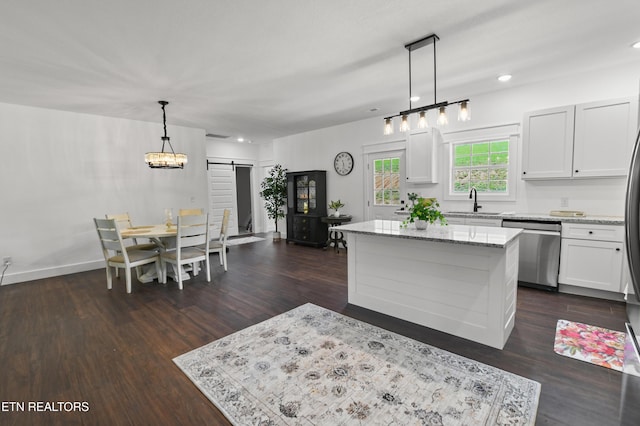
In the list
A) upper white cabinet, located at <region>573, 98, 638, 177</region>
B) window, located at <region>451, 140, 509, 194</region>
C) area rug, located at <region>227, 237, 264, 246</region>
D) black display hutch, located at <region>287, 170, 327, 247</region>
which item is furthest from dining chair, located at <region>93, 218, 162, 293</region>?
upper white cabinet, located at <region>573, 98, 638, 177</region>

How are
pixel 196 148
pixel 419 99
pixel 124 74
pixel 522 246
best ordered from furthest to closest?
pixel 196 148 → pixel 419 99 → pixel 522 246 → pixel 124 74

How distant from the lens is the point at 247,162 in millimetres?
8398

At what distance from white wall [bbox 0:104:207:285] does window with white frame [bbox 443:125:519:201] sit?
5.35 m

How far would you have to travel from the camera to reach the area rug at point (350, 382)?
5.42 ft

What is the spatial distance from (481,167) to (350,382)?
12.7ft

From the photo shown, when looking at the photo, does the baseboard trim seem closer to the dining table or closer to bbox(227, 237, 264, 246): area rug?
the dining table

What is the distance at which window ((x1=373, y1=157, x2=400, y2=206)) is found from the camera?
548 cm

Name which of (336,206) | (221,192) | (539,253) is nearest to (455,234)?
(539,253)

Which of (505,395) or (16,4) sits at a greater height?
(16,4)

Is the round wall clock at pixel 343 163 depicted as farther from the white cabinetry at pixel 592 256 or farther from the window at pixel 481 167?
the white cabinetry at pixel 592 256

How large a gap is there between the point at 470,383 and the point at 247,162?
7.66 metres

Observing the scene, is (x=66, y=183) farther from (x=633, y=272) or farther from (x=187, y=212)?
(x=633, y=272)

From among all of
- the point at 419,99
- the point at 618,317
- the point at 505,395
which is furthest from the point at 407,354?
the point at 419,99

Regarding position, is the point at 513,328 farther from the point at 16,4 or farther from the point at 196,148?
A: the point at 196,148
